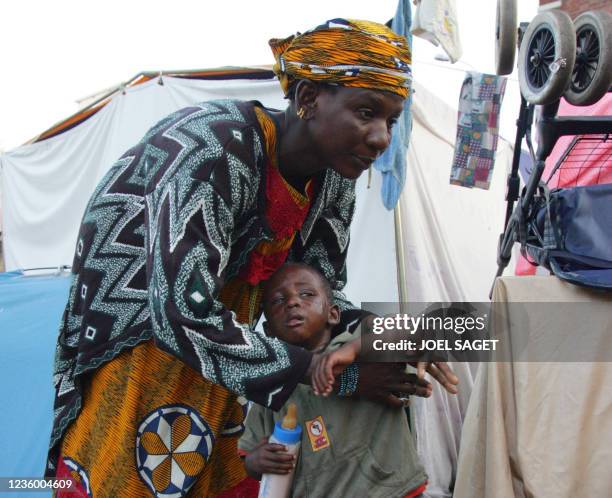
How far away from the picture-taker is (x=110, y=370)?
3.89 feet

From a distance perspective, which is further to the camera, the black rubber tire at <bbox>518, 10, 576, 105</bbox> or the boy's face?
the black rubber tire at <bbox>518, 10, 576, 105</bbox>

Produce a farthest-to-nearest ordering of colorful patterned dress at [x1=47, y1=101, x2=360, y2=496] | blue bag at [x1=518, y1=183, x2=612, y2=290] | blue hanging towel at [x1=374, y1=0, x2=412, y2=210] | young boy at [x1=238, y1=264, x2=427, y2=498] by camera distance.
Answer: blue hanging towel at [x1=374, y1=0, x2=412, y2=210], blue bag at [x1=518, y1=183, x2=612, y2=290], young boy at [x1=238, y1=264, x2=427, y2=498], colorful patterned dress at [x1=47, y1=101, x2=360, y2=496]

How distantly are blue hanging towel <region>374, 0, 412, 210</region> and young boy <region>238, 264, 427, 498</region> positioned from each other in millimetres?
1611

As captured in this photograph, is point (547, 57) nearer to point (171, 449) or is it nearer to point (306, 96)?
point (306, 96)

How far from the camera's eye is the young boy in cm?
129

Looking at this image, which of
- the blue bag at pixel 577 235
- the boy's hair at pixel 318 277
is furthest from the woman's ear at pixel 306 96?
the blue bag at pixel 577 235

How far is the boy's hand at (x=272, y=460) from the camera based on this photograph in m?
1.19

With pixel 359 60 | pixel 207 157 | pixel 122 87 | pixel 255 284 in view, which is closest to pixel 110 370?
pixel 255 284

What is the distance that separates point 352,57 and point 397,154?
1.85 metres

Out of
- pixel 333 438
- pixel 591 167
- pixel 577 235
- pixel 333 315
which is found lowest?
pixel 333 438

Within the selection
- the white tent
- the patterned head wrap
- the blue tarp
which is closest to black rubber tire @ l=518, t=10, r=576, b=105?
the white tent

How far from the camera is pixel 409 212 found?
10.6 ft

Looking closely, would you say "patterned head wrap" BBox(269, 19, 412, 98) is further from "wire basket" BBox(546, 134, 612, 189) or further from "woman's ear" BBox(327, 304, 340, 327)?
"wire basket" BBox(546, 134, 612, 189)

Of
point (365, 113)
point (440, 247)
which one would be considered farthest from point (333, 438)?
point (440, 247)
